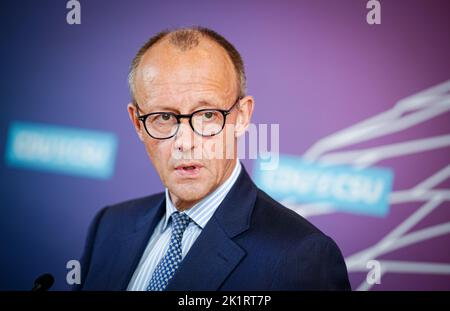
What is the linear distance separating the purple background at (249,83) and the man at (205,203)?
66cm

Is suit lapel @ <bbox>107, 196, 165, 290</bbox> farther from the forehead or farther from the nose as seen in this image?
→ the forehead

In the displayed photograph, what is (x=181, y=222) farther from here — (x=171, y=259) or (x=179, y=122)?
(x=179, y=122)

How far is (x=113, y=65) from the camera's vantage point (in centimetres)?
233

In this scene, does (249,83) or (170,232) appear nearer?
(170,232)

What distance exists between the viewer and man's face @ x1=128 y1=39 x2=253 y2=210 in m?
1.52

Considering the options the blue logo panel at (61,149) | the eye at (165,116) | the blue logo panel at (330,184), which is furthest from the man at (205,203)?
the blue logo panel at (61,149)

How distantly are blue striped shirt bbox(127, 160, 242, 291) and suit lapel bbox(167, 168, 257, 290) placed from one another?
42 millimetres

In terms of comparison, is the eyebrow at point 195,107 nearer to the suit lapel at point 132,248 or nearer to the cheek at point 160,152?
the cheek at point 160,152

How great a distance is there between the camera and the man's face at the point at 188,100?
1.52m

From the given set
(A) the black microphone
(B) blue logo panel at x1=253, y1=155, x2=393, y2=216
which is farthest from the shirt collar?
(B) blue logo panel at x1=253, y1=155, x2=393, y2=216

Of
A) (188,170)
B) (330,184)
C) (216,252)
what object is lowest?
(216,252)

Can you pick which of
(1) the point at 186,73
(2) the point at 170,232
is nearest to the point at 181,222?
(2) the point at 170,232

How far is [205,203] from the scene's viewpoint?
62.4 inches

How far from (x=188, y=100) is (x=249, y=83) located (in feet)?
2.68
